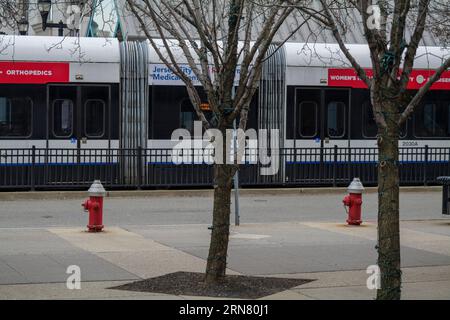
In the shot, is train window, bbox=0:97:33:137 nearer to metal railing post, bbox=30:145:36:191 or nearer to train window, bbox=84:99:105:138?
metal railing post, bbox=30:145:36:191

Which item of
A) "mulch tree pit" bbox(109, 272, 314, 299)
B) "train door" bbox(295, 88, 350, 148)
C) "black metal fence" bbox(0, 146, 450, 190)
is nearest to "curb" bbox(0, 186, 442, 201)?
"black metal fence" bbox(0, 146, 450, 190)

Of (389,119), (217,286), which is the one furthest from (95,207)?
(389,119)

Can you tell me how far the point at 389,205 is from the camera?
796cm

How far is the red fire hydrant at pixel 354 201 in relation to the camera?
15609 millimetres

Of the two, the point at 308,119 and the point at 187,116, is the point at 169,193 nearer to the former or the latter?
the point at 187,116

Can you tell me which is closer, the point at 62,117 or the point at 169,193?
the point at 169,193

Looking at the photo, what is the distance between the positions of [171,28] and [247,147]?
13196mm

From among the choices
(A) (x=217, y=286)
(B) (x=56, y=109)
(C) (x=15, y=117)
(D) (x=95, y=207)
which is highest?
(B) (x=56, y=109)

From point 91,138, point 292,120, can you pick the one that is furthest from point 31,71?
point 292,120

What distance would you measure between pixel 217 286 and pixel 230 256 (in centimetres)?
249

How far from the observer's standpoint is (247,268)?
36.2ft

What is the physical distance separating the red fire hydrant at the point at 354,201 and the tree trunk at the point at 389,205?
24.8ft

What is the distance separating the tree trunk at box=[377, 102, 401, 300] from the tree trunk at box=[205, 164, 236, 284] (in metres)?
2.22

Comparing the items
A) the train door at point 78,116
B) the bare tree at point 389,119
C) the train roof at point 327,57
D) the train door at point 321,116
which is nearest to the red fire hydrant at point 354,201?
the bare tree at point 389,119
